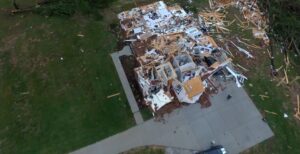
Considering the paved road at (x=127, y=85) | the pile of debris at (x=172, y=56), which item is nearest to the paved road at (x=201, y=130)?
the paved road at (x=127, y=85)

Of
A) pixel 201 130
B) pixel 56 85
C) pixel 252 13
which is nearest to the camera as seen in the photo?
pixel 201 130

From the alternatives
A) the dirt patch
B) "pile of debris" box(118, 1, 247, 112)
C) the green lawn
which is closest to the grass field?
the green lawn

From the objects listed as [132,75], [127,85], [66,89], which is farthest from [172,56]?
[66,89]

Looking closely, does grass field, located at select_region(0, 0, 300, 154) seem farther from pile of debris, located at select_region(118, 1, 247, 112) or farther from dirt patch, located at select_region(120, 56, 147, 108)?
pile of debris, located at select_region(118, 1, 247, 112)

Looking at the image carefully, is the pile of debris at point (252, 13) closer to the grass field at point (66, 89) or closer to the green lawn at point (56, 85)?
the grass field at point (66, 89)

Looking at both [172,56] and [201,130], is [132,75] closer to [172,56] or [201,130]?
[172,56]

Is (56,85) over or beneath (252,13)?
beneath

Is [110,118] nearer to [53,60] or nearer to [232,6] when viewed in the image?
[53,60]
